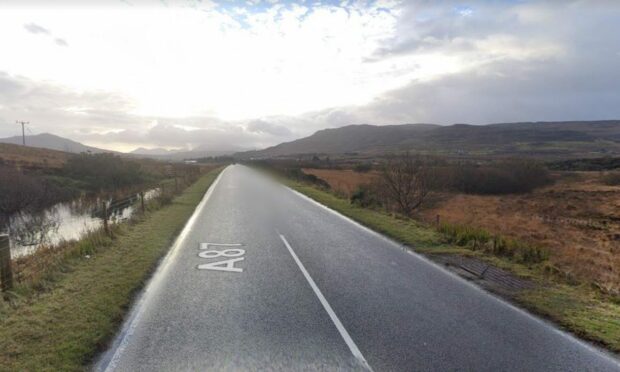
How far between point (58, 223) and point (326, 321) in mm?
19037

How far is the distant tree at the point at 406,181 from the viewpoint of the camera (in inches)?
995

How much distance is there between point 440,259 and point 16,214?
78.8 ft

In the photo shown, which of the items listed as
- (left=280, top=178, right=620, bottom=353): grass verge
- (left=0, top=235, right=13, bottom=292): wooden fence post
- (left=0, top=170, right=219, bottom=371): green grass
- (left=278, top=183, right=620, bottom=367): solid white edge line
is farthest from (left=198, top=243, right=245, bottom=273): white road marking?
(left=280, top=178, right=620, bottom=353): grass verge

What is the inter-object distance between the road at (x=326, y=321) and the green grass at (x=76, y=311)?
29cm

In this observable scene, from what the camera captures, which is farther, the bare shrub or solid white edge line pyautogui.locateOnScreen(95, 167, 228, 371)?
the bare shrub

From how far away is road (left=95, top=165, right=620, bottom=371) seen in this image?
14.9ft

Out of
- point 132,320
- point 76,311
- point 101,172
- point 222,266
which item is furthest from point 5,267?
point 101,172

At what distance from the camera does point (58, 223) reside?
781 inches

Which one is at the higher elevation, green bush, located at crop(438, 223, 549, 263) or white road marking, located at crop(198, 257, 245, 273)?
white road marking, located at crop(198, 257, 245, 273)

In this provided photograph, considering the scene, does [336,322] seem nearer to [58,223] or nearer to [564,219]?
[58,223]

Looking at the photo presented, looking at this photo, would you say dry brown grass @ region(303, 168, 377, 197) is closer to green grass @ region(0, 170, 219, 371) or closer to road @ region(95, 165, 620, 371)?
road @ region(95, 165, 620, 371)

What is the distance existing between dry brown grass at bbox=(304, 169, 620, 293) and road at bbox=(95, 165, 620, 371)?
3.81 m

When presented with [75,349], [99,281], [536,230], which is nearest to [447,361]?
[75,349]

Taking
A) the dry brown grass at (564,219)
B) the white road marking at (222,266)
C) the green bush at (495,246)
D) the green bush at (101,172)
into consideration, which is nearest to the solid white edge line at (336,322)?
the white road marking at (222,266)
